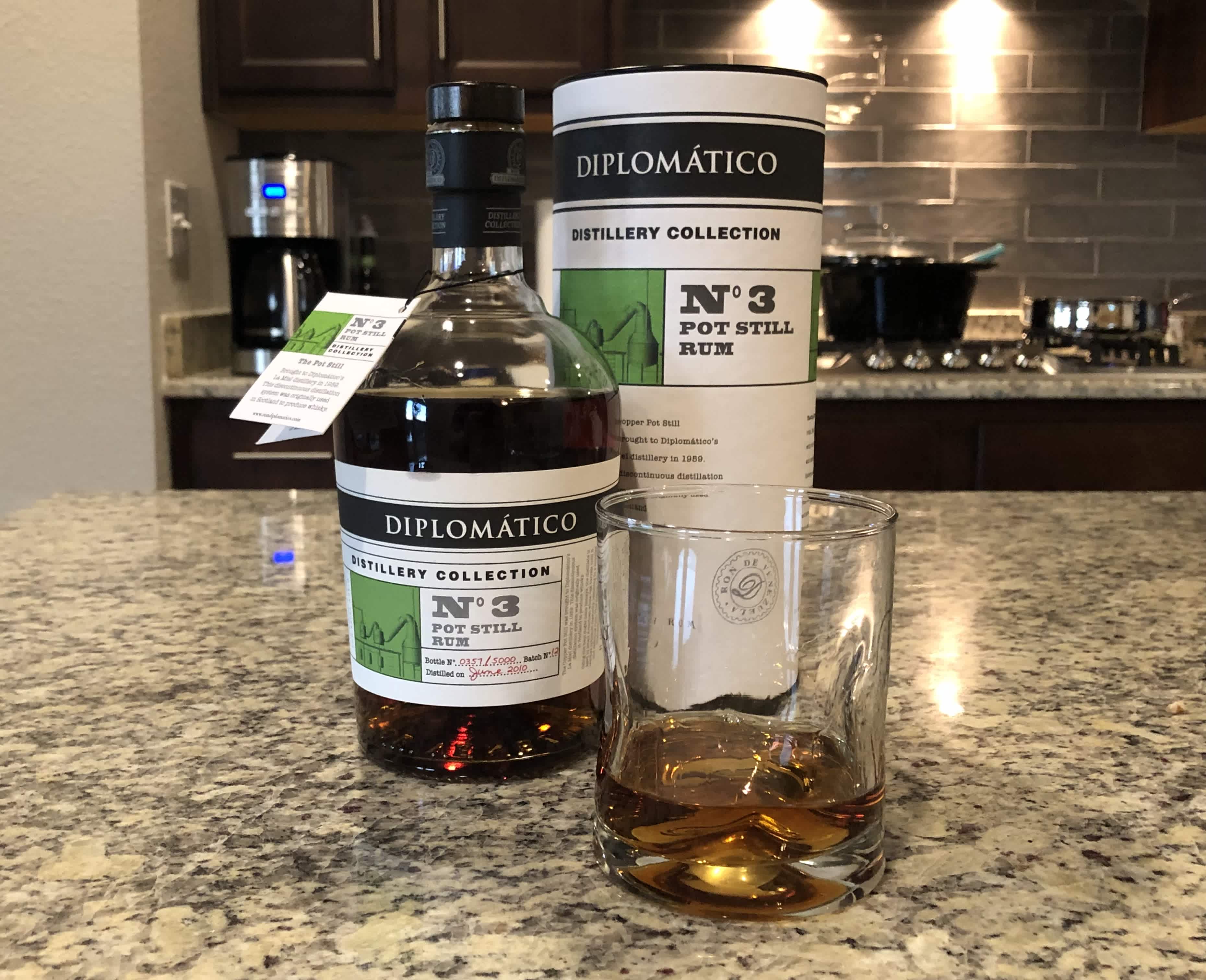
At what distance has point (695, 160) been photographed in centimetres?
45

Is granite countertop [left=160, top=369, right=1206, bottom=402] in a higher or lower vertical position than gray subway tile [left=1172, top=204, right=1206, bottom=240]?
lower

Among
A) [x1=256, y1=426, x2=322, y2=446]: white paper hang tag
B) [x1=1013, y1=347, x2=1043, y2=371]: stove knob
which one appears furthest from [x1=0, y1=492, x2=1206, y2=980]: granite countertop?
[x1=1013, y1=347, x2=1043, y2=371]: stove knob

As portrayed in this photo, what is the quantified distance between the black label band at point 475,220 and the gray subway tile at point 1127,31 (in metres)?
2.42

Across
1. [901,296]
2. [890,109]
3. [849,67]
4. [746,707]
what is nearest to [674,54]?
[849,67]

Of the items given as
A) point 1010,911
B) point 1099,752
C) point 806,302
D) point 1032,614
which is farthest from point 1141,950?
point 1032,614

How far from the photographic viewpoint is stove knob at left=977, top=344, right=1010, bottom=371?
1.99 meters

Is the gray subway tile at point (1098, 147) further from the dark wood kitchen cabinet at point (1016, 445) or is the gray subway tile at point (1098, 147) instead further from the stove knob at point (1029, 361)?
the dark wood kitchen cabinet at point (1016, 445)

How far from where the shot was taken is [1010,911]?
0.35 meters

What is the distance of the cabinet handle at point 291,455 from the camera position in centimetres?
186

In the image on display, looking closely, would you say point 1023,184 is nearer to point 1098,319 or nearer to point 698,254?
point 1098,319

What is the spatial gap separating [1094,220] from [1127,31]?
0.40 m

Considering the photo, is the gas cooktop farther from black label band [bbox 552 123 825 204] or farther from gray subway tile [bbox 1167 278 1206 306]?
black label band [bbox 552 123 825 204]

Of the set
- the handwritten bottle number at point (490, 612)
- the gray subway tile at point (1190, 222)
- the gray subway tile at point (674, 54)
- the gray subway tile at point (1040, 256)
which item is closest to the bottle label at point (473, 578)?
the handwritten bottle number at point (490, 612)

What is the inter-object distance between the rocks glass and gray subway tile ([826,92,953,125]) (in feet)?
→ 7.29
